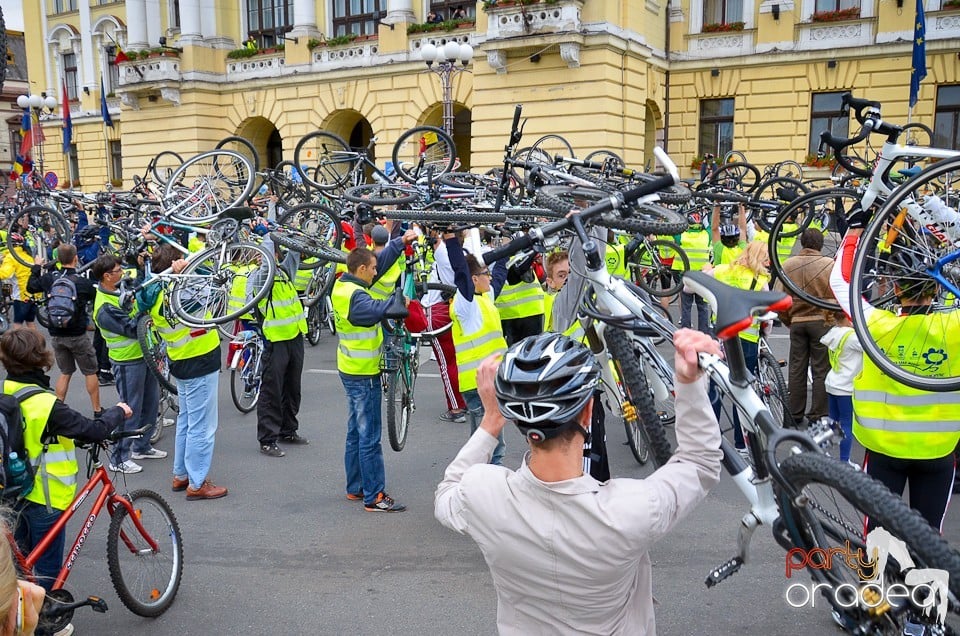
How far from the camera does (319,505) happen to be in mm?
5863

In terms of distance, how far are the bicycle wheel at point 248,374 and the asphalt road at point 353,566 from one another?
1.62 metres

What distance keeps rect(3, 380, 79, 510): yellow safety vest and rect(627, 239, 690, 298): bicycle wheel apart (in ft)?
27.8

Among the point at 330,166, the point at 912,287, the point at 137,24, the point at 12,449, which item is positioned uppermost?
the point at 137,24

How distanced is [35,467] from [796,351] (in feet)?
20.7

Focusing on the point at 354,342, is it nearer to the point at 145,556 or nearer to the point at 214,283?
the point at 214,283

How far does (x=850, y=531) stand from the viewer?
2.51 metres

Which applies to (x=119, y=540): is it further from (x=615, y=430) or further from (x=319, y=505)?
(x=615, y=430)

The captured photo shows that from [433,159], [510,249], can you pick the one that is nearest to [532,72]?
[433,159]

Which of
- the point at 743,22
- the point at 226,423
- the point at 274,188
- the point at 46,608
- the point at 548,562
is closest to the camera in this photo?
the point at 548,562

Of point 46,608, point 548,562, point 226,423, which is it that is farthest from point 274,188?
point 548,562

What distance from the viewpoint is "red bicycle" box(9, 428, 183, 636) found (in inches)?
147

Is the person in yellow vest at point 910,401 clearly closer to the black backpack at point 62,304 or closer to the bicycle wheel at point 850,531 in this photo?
the bicycle wheel at point 850,531

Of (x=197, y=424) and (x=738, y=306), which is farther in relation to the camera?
(x=197, y=424)

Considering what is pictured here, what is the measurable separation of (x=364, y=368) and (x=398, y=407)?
1.44 m
